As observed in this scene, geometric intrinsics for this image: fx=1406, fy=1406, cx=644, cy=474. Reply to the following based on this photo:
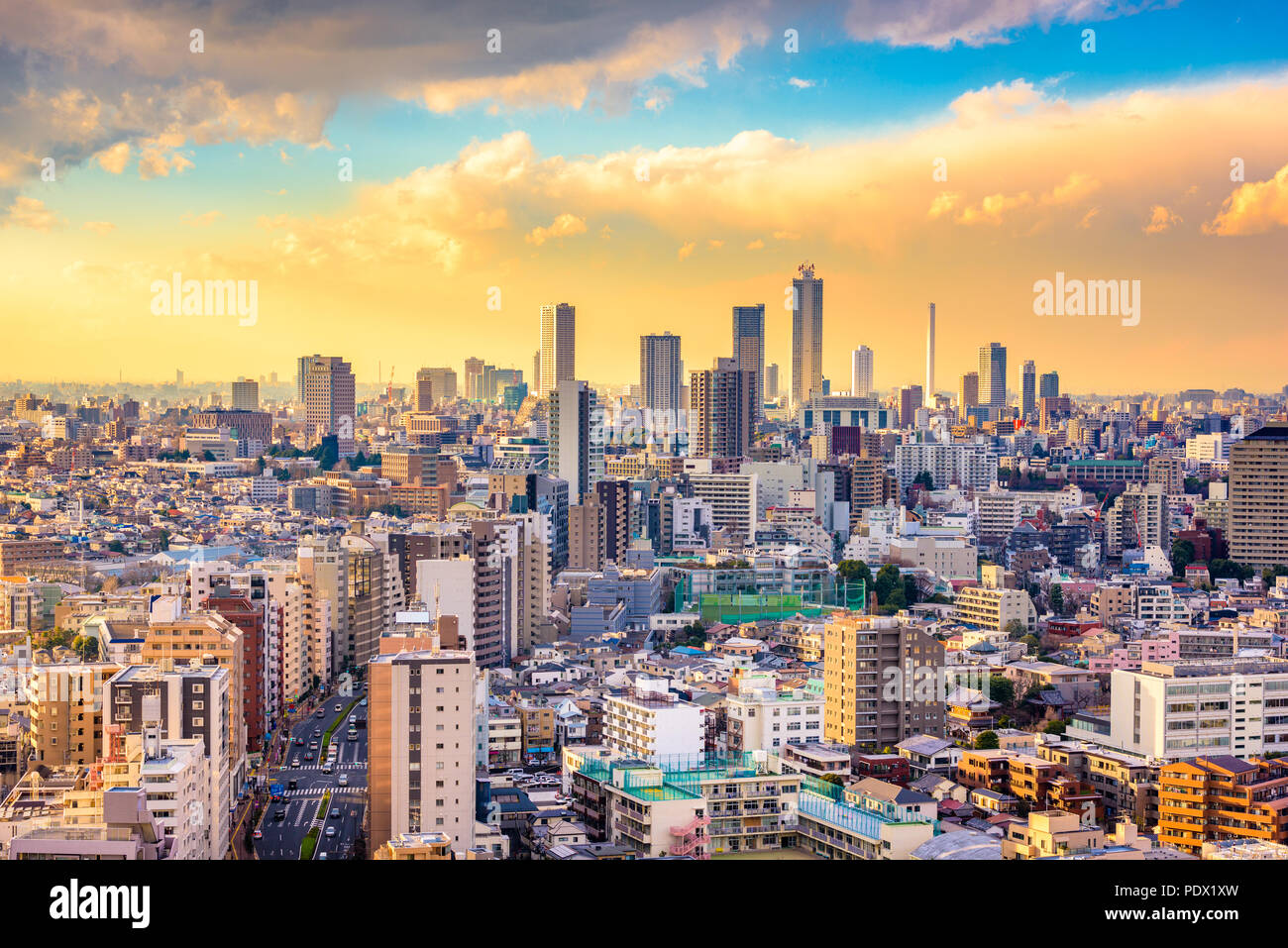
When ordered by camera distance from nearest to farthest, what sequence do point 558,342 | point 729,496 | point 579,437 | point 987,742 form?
point 987,742
point 579,437
point 729,496
point 558,342

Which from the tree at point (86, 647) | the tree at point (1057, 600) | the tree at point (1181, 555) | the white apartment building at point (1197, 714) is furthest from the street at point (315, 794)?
the tree at point (1181, 555)

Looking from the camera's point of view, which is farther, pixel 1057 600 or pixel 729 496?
pixel 729 496

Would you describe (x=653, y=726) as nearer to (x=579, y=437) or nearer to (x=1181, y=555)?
(x=1181, y=555)

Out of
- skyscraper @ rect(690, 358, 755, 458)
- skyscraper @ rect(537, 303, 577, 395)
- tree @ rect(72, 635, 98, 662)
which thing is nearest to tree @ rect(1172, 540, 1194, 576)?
skyscraper @ rect(537, 303, 577, 395)

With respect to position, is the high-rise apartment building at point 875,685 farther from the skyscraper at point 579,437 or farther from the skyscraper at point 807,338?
the skyscraper at point 807,338

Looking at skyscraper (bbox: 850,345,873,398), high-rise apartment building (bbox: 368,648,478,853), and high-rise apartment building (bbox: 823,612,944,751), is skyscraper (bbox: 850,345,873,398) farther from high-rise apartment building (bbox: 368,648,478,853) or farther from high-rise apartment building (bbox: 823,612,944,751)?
high-rise apartment building (bbox: 368,648,478,853)

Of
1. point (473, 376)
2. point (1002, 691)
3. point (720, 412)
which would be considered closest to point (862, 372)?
point (720, 412)
